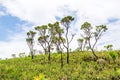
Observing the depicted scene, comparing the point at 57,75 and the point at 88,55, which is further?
the point at 88,55

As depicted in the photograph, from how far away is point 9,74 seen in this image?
2419 cm

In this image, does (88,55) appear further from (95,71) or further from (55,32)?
(95,71)

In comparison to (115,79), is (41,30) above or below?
above

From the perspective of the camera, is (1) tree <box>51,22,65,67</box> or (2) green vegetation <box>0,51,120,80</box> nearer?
(2) green vegetation <box>0,51,120,80</box>

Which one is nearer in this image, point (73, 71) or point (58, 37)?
point (73, 71)

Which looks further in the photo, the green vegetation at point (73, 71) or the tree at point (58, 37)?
the tree at point (58, 37)

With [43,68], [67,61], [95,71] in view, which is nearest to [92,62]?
[67,61]

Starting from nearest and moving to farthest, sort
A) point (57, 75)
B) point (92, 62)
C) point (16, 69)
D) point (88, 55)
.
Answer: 1. point (57, 75)
2. point (16, 69)
3. point (92, 62)
4. point (88, 55)

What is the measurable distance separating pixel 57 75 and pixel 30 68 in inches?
164

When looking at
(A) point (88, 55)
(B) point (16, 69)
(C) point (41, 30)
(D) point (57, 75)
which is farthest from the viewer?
(C) point (41, 30)

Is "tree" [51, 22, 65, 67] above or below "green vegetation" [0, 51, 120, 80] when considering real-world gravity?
above

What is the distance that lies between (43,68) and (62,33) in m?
8.38

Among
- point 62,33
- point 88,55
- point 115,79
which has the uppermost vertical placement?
point 62,33

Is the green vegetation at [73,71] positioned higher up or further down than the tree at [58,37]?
further down
